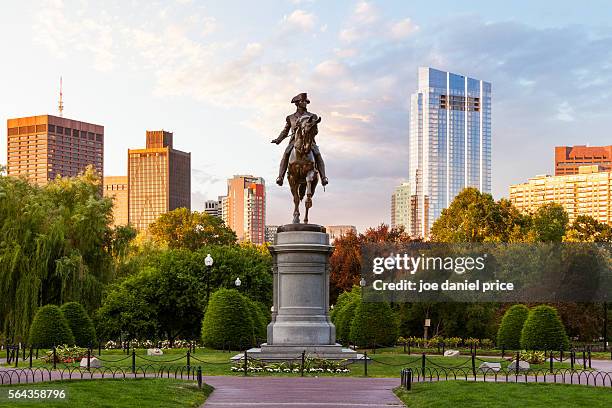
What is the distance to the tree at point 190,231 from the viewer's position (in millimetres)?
106188

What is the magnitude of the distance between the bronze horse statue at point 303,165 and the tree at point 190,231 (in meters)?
68.0

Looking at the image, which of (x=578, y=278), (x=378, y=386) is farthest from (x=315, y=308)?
(x=578, y=278)

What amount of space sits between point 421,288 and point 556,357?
23.7 m

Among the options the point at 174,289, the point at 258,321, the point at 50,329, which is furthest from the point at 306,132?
the point at 174,289

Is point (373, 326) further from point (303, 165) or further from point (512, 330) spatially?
point (303, 165)

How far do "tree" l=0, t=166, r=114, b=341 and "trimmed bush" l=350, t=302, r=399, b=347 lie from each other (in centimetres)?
1430

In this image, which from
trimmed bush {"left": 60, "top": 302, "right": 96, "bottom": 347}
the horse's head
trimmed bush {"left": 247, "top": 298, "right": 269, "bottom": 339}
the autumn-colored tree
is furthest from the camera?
the autumn-colored tree

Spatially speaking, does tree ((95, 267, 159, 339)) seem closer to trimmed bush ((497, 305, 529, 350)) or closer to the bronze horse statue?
the bronze horse statue

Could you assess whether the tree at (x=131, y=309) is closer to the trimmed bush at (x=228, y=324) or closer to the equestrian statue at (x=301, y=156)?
the trimmed bush at (x=228, y=324)

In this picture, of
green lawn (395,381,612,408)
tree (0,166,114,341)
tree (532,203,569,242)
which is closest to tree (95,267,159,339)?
tree (0,166,114,341)

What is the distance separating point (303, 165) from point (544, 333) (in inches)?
621

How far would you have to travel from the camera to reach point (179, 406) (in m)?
20.9

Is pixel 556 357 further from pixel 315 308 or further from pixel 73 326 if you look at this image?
pixel 73 326

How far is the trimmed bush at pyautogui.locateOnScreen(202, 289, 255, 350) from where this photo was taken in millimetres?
44281
